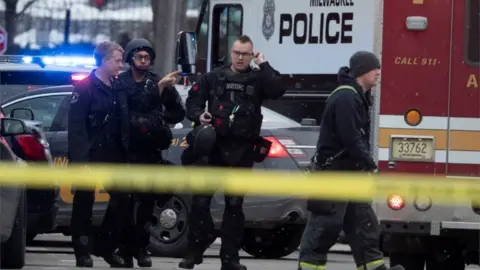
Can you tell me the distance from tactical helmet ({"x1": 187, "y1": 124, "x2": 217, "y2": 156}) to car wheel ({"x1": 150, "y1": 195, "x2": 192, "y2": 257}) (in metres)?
1.78

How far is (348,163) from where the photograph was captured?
9.04 metres

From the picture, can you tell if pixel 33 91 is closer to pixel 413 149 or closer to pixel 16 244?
pixel 16 244

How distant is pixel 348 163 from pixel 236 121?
1404mm

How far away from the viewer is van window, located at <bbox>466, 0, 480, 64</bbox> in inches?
370

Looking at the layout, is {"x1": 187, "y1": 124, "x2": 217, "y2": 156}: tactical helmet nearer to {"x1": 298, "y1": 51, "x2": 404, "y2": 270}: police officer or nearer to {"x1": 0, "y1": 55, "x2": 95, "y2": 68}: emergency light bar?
{"x1": 298, "y1": 51, "x2": 404, "y2": 270}: police officer

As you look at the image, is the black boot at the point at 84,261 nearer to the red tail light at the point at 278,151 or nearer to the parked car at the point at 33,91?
the parked car at the point at 33,91

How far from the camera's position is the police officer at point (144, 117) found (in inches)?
414

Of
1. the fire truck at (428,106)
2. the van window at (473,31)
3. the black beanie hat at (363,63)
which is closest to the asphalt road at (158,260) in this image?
the fire truck at (428,106)

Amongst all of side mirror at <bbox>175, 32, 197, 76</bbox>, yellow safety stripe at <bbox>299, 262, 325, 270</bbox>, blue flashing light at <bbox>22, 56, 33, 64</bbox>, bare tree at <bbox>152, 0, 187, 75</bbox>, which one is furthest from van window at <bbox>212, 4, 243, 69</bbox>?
bare tree at <bbox>152, 0, 187, 75</bbox>

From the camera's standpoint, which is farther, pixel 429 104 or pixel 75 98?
pixel 75 98

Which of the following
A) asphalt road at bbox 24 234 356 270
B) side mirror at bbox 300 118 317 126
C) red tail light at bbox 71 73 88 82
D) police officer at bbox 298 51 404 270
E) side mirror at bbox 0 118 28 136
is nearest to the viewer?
police officer at bbox 298 51 404 270

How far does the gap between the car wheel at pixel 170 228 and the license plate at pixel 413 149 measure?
2.90 meters

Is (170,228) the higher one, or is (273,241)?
(170,228)

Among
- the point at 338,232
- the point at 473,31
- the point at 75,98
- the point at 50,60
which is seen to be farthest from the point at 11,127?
the point at 50,60
